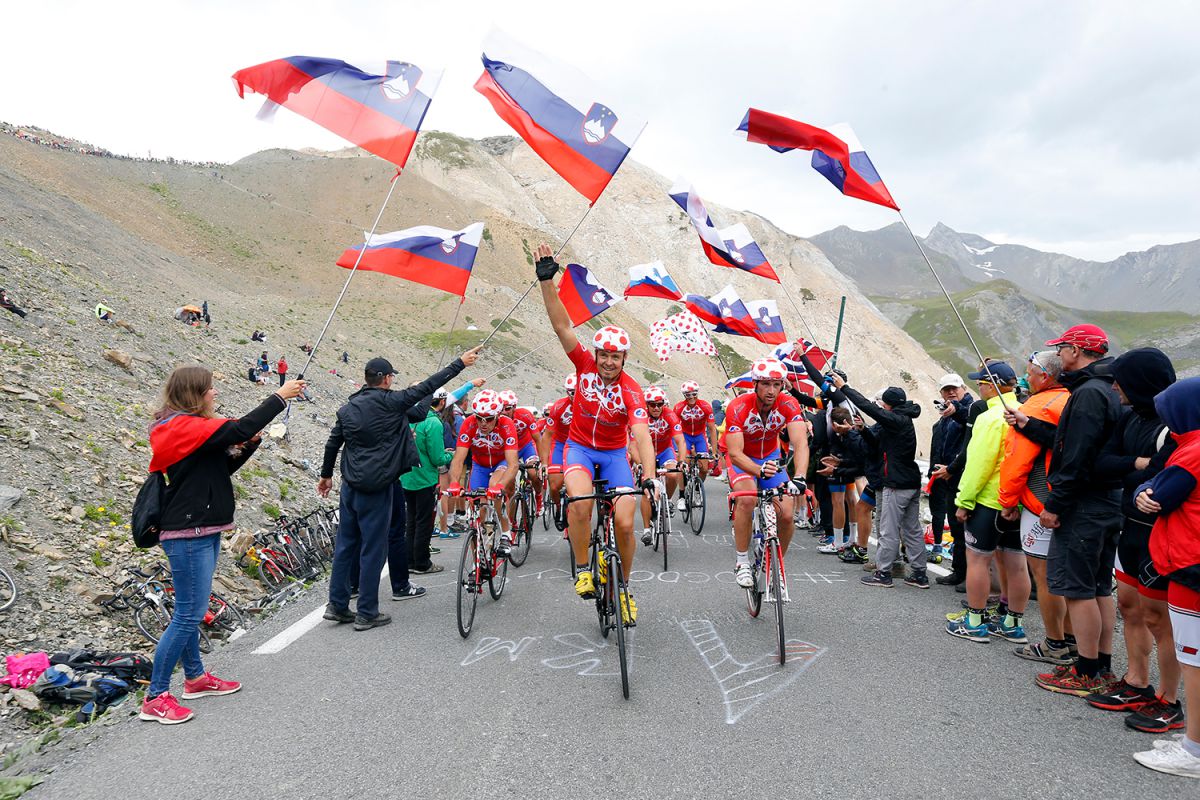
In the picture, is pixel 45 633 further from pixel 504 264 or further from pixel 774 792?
pixel 504 264

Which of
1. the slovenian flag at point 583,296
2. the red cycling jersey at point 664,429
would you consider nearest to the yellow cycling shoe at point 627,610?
the red cycling jersey at point 664,429

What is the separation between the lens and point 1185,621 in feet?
11.4

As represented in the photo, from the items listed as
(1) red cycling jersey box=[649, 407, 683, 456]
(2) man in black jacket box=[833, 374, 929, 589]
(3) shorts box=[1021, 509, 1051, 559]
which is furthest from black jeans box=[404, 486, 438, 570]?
(3) shorts box=[1021, 509, 1051, 559]

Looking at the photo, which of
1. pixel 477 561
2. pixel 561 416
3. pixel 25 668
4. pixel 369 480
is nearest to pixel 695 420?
pixel 561 416

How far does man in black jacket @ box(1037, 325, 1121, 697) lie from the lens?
4.45m

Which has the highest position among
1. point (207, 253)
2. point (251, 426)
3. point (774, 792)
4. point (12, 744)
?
point (207, 253)

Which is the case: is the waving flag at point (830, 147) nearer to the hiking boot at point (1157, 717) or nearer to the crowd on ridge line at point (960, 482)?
the crowd on ridge line at point (960, 482)

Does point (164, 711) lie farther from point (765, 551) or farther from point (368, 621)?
point (765, 551)

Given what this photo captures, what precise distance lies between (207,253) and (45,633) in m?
65.5

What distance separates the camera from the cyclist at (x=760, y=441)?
6199 mm

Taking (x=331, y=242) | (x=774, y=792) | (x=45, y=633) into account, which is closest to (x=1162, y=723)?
(x=774, y=792)

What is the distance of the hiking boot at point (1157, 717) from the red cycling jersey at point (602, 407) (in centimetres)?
351

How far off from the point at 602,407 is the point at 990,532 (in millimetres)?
3193

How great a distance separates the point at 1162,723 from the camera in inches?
153
